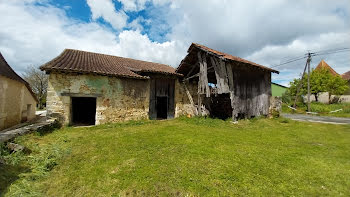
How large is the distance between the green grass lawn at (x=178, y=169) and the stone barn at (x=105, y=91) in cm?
316

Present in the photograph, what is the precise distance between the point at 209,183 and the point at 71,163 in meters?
3.44

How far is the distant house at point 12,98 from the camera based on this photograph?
23.8ft

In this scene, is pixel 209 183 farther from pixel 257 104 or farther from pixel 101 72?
pixel 257 104

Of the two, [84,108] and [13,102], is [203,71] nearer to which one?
[84,108]

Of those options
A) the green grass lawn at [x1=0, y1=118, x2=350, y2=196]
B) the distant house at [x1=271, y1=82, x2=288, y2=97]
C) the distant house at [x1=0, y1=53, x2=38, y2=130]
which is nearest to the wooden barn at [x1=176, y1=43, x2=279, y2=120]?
the green grass lawn at [x1=0, y1=118, x2=350, y2=196]

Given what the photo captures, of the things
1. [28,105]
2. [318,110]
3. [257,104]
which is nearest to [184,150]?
[257,104]

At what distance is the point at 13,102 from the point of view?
27.3 feet

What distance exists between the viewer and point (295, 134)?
6.57 meters

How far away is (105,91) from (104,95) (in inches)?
9.6

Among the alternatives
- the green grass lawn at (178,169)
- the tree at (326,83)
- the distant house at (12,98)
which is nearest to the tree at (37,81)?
the distant house at (12,98)

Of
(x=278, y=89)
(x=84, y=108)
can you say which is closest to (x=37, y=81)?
(x=84, y=108)

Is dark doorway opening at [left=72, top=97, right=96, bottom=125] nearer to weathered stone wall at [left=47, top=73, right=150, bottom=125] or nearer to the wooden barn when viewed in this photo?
weathered stone wall at [left=47, top=73, right=150, bottom=125]

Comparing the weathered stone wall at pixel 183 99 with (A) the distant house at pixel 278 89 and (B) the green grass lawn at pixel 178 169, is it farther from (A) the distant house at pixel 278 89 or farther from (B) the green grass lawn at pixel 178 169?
(A) the distant house at pixel 278 89

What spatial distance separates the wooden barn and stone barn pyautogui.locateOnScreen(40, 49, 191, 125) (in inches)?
49.2
